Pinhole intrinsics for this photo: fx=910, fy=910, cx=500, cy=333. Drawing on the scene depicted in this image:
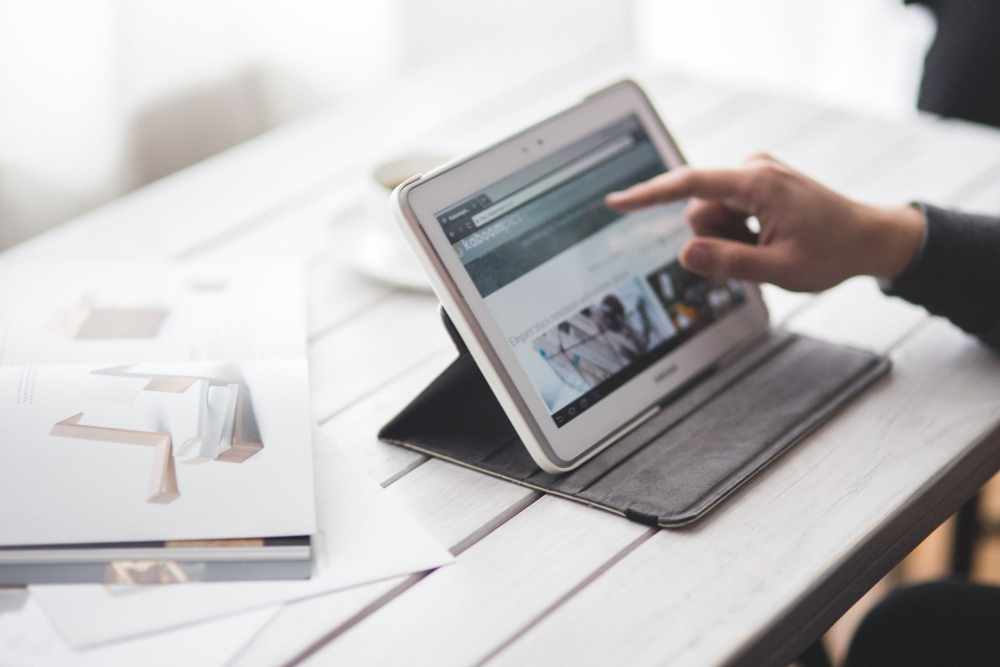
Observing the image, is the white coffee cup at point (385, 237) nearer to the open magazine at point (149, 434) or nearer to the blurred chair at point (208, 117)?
the open magazine at point (149, 434)

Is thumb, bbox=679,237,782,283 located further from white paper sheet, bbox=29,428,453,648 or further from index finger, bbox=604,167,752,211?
white paper sheet, bbox=29,428,453,648

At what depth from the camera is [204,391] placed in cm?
65

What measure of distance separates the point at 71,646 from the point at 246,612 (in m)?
0.09

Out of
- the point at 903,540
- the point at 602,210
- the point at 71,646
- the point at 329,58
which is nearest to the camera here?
the point at 71,646

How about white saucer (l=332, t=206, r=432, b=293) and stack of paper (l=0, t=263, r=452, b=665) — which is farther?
white saucer (l=332, t=206, r=432, b=293)

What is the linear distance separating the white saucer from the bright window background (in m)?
0.42

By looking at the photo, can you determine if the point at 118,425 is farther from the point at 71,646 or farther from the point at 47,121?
the point at 47,121

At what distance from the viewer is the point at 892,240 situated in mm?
740

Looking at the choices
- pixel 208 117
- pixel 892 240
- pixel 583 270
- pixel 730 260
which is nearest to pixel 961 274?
pixel 892 240

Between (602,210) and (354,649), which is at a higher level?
(602,210)

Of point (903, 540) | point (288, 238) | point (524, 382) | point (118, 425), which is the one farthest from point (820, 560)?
point (288, 238)

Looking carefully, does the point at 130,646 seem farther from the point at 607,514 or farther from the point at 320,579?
the point at 607,514

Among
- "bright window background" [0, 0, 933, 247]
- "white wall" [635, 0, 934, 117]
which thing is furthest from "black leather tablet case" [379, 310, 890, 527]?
"white wall" [635, 0, 934, 117]

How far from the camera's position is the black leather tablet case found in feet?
2.01
